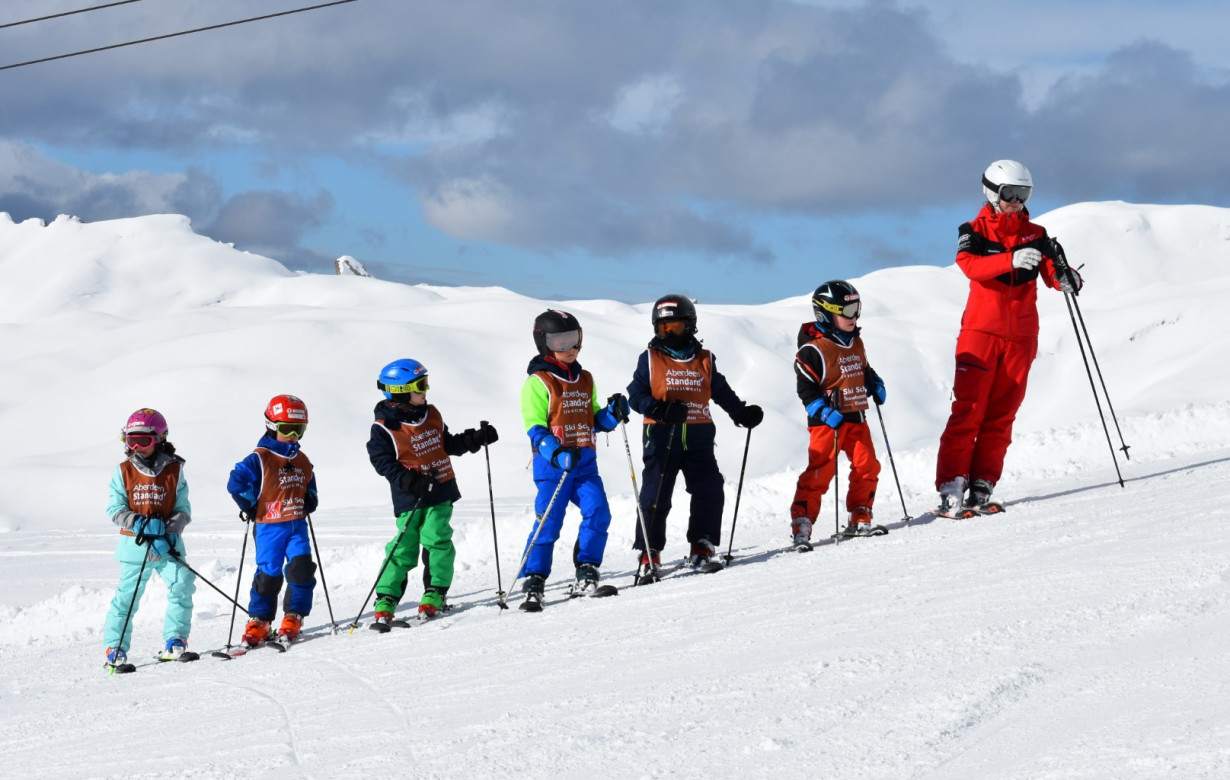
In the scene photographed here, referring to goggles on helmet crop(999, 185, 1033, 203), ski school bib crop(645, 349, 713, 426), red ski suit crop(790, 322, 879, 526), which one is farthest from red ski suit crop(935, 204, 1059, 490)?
ski school bib crop(645, 349, 713, 426)

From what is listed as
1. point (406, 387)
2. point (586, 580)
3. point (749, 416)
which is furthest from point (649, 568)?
point (406, 387)

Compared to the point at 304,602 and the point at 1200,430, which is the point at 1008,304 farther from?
the point at 1200,430

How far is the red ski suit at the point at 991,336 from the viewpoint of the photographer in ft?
25.7

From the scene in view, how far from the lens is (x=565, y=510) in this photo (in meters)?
7.17

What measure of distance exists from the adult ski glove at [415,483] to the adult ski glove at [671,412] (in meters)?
1.49

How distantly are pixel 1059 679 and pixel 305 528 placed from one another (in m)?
5.41

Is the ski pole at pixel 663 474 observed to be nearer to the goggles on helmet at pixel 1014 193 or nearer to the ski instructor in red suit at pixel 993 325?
the ski instructor in red suit at pixel 993 325

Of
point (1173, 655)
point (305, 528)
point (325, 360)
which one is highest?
point (325, 360)

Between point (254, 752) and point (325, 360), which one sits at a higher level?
point (325, 360)

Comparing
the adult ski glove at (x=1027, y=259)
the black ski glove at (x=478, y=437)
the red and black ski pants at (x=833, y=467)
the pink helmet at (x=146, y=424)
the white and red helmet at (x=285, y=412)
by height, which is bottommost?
the red and black ski pants at (x=833, y=467)

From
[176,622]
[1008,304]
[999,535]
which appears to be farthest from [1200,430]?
[176,622]

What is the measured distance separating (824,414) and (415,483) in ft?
8.66

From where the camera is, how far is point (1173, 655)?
4004 millimetres

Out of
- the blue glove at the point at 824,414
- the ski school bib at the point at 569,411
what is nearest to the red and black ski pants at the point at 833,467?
the blue glove at the point at 824,414
